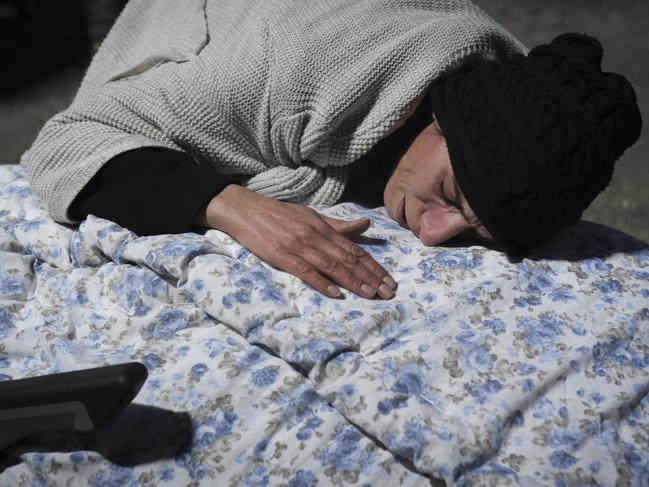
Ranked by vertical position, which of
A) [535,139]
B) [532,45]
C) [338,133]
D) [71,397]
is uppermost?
[535,139]

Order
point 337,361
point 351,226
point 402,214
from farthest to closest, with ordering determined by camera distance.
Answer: point 402,214, point 351,226, point 337,361

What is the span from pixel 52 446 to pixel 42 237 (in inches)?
19.1

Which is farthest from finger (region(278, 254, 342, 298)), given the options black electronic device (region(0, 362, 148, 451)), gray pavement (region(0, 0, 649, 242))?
gray pavement (region(0, 0, 649, 242))

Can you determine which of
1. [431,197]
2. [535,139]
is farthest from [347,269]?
[535,139]

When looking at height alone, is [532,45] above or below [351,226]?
below

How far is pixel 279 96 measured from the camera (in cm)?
144

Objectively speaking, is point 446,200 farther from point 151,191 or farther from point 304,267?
point 151,191

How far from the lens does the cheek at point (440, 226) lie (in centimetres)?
138

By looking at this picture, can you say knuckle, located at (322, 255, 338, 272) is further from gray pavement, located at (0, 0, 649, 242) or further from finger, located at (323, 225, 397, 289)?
gray pavement, located at (0, 0, 649, 242)

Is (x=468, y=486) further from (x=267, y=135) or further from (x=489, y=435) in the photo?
(x=267, y=135)

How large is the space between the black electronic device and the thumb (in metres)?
0.49

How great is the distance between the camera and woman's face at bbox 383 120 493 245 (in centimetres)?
137

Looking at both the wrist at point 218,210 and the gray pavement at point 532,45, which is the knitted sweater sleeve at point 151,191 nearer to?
the wrist at point 218,210

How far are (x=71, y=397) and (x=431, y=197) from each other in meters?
0.71
